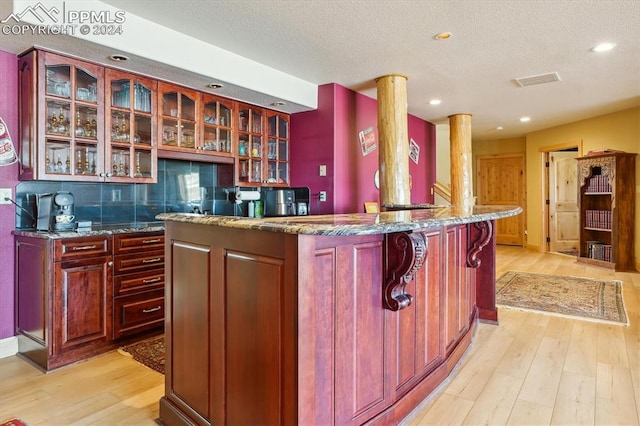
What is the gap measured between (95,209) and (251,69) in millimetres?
1901

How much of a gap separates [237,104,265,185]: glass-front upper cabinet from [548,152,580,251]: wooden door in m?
6.10

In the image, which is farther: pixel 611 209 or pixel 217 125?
pixel 611 209

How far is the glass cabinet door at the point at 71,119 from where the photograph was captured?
2.74 metres

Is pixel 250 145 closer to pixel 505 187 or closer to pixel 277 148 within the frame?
pixel 277 148

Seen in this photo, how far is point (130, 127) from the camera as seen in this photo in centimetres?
320

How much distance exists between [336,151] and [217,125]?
4.46 ft

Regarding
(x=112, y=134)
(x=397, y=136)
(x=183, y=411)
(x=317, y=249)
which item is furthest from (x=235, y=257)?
(x=397, y=136)

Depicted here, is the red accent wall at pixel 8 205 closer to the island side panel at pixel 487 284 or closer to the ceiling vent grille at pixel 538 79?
the island side panel at pixel 487 284

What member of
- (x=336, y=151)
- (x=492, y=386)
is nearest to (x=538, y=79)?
(x=336, y=151)

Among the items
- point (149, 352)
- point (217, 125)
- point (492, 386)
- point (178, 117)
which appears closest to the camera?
point (492, 386)

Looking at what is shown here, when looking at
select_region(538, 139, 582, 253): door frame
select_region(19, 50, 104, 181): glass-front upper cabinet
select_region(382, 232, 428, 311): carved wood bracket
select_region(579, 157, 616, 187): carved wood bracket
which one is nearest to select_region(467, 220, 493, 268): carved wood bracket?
select_region(382, 232, 428, 311): carved wood bracket

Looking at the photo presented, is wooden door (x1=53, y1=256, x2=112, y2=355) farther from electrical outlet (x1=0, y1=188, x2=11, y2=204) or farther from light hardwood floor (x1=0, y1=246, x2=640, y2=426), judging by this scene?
electrical outlet (x1=0, y1=188, x2=11, y2=204)

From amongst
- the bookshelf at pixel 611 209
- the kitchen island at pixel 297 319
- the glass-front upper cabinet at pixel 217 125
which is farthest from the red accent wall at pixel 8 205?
the bookshelf at pixel 611 209

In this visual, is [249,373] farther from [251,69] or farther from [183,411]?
[251,69]
